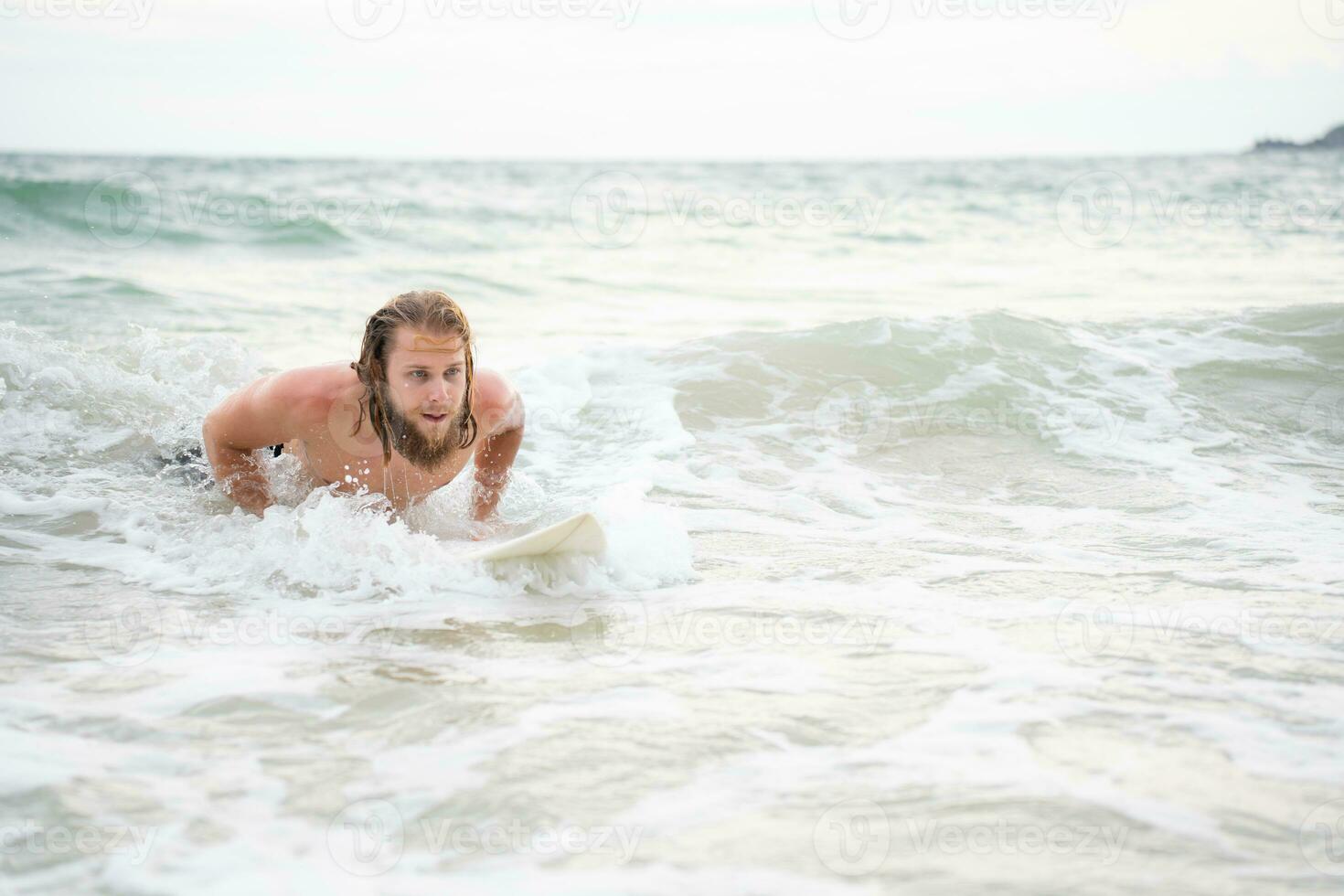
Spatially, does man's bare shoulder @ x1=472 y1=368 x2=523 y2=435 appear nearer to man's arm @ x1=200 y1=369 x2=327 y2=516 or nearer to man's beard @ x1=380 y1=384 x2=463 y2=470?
man's beard @ x1=380 y1=384 x2=463 y2=470

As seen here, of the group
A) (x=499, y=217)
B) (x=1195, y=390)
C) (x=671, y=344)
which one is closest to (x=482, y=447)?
(x=671, y=344)

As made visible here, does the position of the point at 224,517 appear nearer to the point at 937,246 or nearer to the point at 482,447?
the point at 482,447

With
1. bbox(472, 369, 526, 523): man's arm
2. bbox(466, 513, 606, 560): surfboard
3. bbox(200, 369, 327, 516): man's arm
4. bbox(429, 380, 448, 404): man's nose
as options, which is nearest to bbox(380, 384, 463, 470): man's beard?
bbox(429, 380, 448, 404): man's nose

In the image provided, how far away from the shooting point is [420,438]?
456cm

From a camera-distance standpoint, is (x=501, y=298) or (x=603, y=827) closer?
(x=603, y=827)

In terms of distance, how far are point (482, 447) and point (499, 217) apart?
633 inches

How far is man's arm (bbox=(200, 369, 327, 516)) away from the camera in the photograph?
467cm

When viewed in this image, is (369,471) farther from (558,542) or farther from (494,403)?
(558,542)

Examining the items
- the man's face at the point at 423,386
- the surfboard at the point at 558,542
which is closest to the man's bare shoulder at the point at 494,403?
the man's face at the point at 423,386

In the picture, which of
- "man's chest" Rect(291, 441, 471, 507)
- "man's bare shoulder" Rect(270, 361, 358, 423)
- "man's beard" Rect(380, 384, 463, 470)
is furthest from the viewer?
"man's chest" Rect(291, 441, 471, 507)

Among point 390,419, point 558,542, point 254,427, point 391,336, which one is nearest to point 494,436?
point 390,419

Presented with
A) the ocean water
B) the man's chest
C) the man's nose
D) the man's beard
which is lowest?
the ocean water

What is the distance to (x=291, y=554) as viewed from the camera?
4355mm

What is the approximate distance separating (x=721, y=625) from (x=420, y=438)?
155cm
